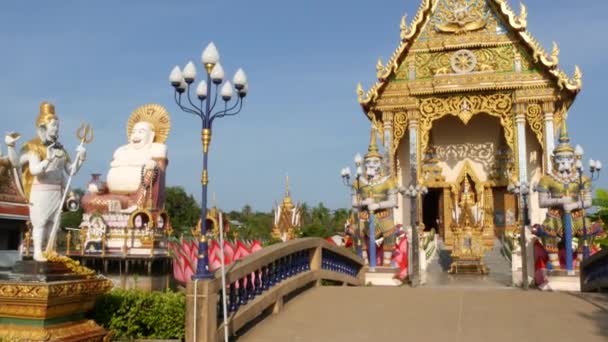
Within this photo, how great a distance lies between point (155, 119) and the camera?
75.2 feet

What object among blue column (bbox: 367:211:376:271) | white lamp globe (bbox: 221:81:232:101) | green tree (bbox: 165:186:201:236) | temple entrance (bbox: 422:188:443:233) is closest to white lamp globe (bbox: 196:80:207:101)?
white lamp globe (bbox: 221:81:232:101)

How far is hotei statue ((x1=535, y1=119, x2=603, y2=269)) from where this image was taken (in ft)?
42.1

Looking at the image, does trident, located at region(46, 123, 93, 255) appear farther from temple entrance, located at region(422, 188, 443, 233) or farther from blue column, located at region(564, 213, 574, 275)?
temple entrance, located at region(422, 188, 443, 233)

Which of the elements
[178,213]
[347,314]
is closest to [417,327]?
[347,314]

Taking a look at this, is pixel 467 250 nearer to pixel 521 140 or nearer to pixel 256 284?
pixel 521 140

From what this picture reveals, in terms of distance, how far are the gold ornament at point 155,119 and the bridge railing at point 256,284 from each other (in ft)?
45.2

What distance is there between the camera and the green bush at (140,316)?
6199 mm

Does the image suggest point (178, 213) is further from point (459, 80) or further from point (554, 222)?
point (554, 222)

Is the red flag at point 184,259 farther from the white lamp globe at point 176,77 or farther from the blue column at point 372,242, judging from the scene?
the white lamp globe at point 176,77

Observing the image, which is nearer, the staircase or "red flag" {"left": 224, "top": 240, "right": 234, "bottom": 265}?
the staircase

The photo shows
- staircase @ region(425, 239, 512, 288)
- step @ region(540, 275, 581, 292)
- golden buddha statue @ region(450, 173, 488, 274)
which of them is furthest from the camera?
golden buddha statue @ region(450, 173, 488, 274)

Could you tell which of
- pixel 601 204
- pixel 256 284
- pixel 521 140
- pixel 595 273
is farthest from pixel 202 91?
pixel 601 204

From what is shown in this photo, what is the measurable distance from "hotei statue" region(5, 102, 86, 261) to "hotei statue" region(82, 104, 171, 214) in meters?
14.4

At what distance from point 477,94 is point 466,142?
3.43m
